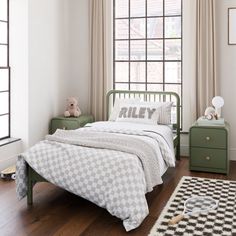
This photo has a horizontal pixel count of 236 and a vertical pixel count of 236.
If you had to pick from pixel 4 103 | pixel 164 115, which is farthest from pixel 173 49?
pixel 4 103

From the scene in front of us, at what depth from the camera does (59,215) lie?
11.3ft

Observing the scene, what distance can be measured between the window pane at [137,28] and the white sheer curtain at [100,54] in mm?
336

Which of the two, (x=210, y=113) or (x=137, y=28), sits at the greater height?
(x=137, y=28)

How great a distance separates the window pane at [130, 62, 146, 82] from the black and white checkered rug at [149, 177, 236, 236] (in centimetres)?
199

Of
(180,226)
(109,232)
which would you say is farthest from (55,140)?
(180,226)

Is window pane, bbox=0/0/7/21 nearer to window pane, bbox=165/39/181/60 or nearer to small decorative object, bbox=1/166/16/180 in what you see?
small decorative object, bbox=1/166/16/180

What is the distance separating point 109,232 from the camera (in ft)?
10.1

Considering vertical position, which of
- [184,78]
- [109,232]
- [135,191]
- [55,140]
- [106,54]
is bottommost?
[109,232]

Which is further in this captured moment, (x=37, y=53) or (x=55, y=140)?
(x=37, y=53)

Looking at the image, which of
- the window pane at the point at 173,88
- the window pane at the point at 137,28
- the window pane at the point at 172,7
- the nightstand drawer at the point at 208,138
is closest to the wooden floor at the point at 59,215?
the nightstand drawer at the point at 208,138

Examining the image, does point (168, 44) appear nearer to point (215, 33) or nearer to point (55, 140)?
point (215, 33)

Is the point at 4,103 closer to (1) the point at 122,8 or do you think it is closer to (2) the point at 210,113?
(1) the point at 122,8

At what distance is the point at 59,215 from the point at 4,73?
233 cm

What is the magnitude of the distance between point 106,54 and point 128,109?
1132 millimetres
